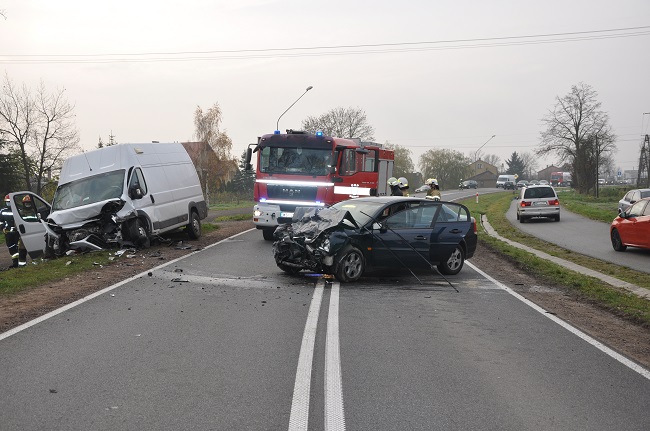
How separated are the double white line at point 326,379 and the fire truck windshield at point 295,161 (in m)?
9.71

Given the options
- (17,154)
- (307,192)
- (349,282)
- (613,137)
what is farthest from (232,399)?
(613,137)

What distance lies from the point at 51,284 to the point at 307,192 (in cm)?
801

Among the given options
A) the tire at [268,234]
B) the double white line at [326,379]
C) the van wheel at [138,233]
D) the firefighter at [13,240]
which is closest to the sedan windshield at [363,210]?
the double white line at [326,379]

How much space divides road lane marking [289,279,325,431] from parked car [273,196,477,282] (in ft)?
8.64

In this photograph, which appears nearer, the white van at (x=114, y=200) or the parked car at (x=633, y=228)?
the white van at (x=114, y=200)

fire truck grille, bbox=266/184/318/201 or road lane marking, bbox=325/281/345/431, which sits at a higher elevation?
fire truck grille, bbox=266/184/318/201

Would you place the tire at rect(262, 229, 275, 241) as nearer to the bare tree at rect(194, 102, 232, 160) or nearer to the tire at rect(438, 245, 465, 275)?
the tire at rect(438, 245, 465, 275)

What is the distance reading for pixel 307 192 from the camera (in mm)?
18109

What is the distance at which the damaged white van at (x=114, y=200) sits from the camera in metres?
15.4

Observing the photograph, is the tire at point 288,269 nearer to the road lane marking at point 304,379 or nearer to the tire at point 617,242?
the road lane marking at point 304,379

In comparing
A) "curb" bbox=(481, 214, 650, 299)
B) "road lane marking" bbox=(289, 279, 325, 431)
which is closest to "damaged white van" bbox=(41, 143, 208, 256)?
"road lane marking" bbox=(289, 279, 325, 431)

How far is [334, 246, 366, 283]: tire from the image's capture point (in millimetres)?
11445

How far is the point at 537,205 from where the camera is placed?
32.0 m

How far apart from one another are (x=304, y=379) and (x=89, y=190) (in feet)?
39.2
